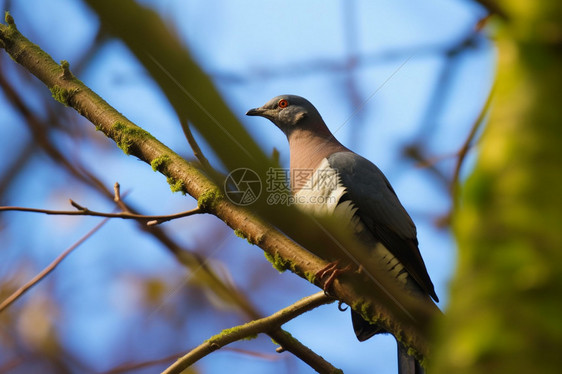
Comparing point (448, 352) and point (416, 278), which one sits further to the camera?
point (416, 278)

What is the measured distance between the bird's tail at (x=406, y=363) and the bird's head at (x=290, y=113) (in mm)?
1702

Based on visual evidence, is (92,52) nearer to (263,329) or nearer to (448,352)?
(263,329)

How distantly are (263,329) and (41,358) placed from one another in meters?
1.87

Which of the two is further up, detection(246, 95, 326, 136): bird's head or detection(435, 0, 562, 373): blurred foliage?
detection(246, 95, 326, 136): bird's head

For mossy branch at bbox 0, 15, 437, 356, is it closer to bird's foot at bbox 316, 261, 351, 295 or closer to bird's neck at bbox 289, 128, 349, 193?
bird's foot at bbox 316, 261, 351, 295

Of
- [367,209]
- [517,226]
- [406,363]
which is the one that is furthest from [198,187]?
[517,226]

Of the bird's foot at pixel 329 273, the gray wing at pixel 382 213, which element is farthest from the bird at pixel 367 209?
the bird's foot at pixel 329 273

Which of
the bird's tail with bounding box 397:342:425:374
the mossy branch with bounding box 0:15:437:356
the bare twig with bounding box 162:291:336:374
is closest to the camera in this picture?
the mossy branch with bounding box 0:15:437:356

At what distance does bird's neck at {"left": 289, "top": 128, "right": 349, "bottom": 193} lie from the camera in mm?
3468

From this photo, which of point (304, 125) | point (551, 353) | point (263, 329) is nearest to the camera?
point (551, 353)

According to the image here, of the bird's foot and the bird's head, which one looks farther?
the bird's head

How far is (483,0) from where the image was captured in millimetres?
675

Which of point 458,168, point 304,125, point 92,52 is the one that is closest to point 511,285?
point 458,168

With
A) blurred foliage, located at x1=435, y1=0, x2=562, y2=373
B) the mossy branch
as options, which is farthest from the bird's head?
blurred foliage, located at x1=435, y1=0, x2=562, y2=373
